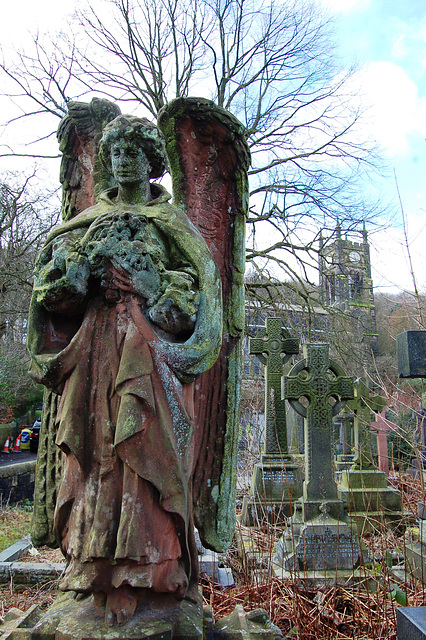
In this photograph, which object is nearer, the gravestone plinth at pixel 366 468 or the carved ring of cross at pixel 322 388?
the carved ring of cross at pixel 322 388

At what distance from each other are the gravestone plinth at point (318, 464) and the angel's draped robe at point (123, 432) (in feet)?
10.2

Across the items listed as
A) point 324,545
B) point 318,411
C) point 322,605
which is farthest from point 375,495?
point 322,605

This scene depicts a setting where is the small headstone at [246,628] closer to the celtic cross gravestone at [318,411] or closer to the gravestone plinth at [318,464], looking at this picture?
the gravestone plinth at [318,464]

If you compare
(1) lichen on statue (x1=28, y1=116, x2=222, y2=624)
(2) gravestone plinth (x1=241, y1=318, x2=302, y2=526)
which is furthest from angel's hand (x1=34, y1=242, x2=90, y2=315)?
(2) gravestone plinth (x1=241, y1=318, x2=302, y2=526)

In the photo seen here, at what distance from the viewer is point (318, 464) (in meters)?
5.55

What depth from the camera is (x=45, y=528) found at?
85.8 inches

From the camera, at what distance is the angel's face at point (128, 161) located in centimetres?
210

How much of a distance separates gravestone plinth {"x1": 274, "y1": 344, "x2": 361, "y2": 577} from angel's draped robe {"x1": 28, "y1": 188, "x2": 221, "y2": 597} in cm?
311

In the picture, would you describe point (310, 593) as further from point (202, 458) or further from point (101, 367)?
point (101, 367)

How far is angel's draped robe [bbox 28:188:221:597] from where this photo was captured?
169 cm

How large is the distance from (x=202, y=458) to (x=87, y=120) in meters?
1.96

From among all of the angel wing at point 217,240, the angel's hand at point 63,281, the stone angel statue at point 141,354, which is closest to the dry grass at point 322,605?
the angel wing at point 217,240

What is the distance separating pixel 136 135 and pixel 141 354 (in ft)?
3.39

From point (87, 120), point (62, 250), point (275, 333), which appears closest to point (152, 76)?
point (275, 333)
